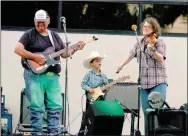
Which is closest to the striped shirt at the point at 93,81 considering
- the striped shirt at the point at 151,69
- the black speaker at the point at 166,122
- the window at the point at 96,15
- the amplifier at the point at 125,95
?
the amplifier at the point at 125,95

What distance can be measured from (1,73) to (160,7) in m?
2.30

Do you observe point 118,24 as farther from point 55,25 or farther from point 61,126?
point 61,126

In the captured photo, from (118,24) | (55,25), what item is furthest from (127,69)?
(55,25)

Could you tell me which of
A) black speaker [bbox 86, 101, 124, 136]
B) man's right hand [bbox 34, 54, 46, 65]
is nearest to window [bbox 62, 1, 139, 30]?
man's right hand [bbox 34, 54, 46, 65]

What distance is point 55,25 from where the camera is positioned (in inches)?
314

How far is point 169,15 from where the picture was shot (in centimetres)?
816

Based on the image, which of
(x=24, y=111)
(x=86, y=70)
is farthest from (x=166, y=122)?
(x=86, y=70)

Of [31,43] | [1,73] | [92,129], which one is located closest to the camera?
[92,129]

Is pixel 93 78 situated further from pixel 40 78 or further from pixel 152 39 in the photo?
pixel 152 39

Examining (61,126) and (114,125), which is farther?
(61,126)

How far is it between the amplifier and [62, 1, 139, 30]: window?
104 cm

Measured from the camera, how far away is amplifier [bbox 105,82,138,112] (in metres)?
7.30

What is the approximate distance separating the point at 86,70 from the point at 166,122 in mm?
2175

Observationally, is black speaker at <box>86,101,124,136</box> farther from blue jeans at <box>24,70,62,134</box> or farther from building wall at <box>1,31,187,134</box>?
building wall at <box>1,31,187,134</box>
